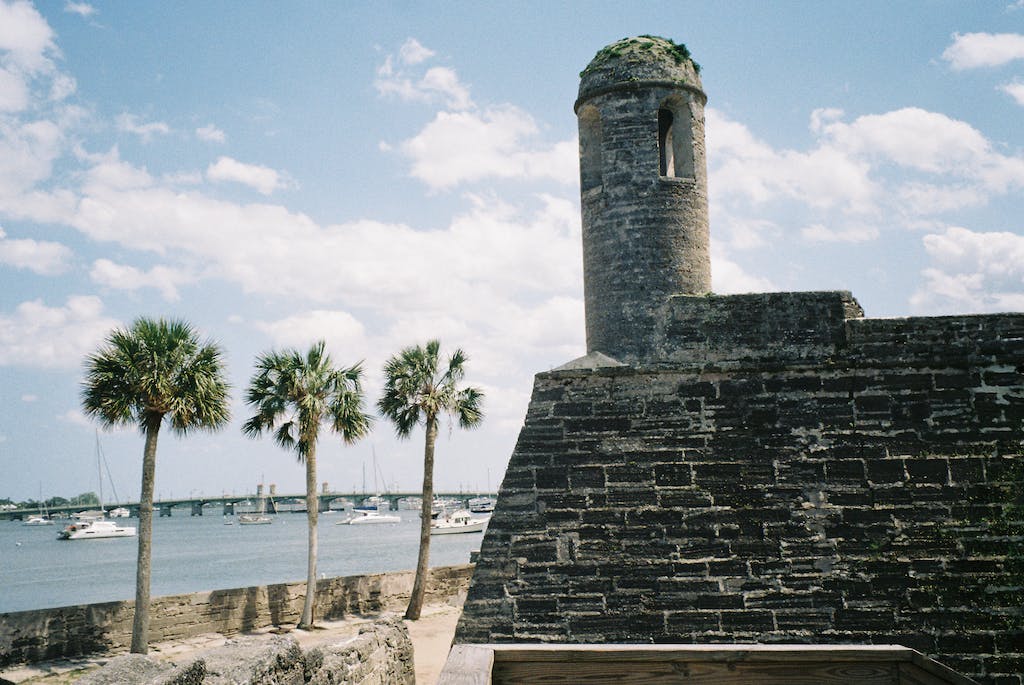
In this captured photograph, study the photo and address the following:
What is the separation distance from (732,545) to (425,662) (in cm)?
1174

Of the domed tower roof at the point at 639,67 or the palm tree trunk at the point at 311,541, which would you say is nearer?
the domed tower roof at the point at 639,67

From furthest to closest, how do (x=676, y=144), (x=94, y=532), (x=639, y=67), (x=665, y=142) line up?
1. (x=94, y=532)
2. (x=665, y=142)
3. (x=676, y=144)
4. (x=639, y=67)

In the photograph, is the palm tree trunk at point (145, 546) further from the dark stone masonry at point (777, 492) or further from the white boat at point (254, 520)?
the white boat at point (254, 520)

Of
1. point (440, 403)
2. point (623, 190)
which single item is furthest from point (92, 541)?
point (623, 190)

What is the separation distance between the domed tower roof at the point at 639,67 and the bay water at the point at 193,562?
3531 cm

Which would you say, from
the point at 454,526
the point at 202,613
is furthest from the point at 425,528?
the point at 454,526

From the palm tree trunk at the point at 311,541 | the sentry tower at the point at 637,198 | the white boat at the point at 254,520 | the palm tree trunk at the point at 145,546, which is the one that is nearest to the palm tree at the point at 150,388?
the palm tree trunk at the point at 145,546

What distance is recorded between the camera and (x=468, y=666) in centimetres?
271

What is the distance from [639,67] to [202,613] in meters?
15.1

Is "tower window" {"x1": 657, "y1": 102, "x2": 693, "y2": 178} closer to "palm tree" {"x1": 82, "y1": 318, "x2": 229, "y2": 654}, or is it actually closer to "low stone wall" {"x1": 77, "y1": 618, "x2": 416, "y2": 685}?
"low stone wall" {"x1": 77, "y1": 618, "x2": 416, "y2": 685}

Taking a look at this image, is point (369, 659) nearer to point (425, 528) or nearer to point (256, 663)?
point (256, 663)

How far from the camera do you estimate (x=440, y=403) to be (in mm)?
23797

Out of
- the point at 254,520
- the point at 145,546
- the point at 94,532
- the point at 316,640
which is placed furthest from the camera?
the point at 254,520

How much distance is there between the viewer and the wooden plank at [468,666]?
251cm
